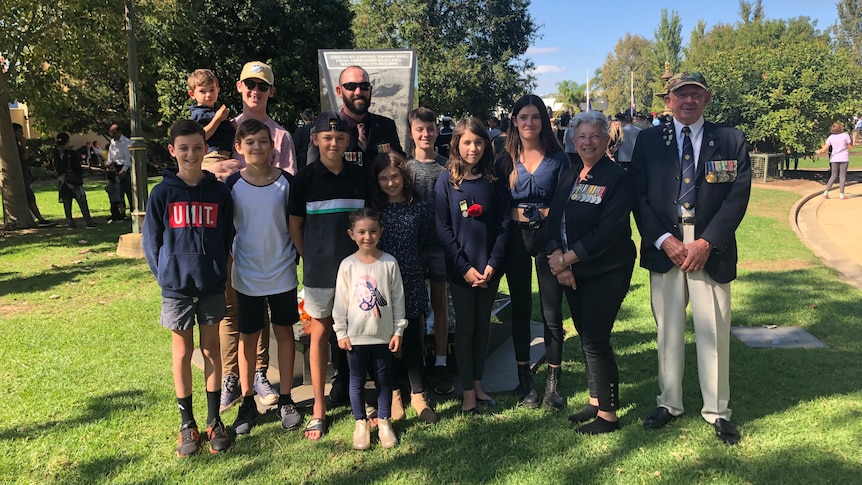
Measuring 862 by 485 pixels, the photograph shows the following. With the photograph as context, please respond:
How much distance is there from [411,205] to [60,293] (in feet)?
17.0

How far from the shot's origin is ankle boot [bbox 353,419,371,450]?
3203mm

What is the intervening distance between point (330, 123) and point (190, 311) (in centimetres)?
132

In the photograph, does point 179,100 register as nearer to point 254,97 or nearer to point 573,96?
point 254,97

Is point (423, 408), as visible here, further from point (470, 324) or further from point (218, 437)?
point (218, 437)

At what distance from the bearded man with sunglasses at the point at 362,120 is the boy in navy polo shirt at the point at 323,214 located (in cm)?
32

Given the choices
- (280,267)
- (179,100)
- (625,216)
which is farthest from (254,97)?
(179,100)

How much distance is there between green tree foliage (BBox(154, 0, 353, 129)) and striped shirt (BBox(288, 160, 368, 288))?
54.2 ft

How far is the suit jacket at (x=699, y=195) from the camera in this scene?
3127 millimetres

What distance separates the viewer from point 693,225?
3.20 m

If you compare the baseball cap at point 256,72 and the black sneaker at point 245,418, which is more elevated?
the baseball cap at point 256,72

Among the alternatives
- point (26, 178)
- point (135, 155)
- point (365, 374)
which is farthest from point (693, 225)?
point (26, 178)

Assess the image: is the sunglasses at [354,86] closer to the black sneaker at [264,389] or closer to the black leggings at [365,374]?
the black leggings at [365,374]

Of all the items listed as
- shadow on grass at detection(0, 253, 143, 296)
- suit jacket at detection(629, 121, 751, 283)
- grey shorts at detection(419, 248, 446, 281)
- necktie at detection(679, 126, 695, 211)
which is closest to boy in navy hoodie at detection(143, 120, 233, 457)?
grey shorts at detection(419, 248, 446, 281)

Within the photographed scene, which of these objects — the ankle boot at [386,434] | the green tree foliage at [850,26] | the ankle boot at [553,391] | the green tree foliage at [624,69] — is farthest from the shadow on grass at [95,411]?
the green tree foliage at [624,69]
